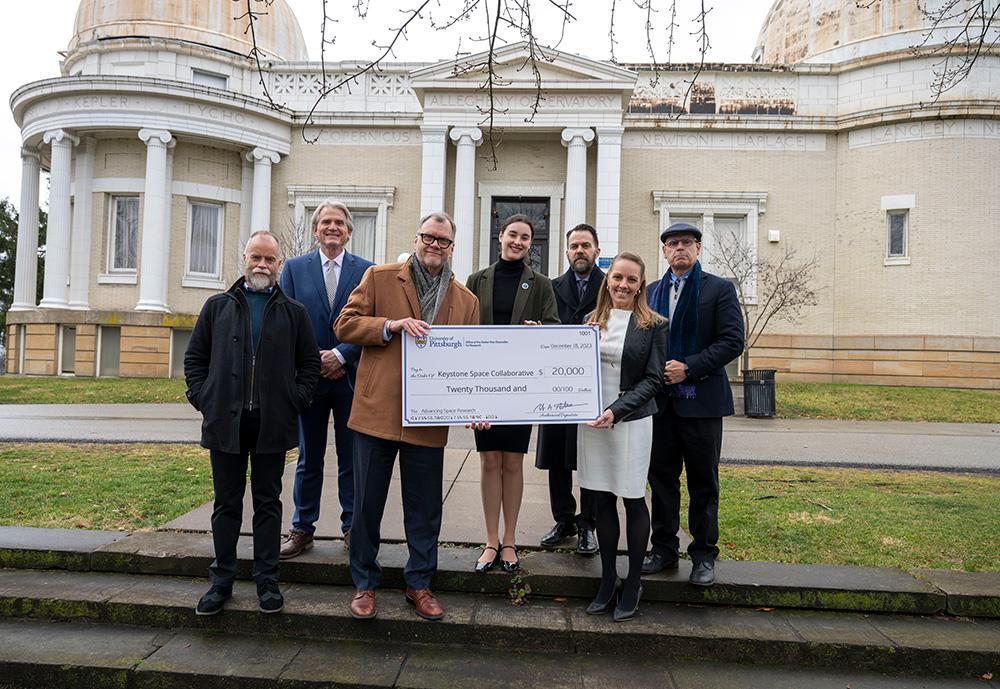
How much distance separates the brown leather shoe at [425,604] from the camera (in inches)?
155

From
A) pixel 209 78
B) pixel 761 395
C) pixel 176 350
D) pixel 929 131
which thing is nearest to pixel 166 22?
pixel 209 78

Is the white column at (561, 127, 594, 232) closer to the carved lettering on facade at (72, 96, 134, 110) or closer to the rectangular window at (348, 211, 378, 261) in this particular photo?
the rectangular window at (348, 211, 378, 261)

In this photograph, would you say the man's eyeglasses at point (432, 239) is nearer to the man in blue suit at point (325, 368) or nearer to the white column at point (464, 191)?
the man in blue suit at point (325, 368)

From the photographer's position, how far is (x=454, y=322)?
426 cm

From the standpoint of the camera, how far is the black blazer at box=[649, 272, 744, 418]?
4.29 m

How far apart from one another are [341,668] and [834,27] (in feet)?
101

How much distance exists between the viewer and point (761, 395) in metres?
14.8

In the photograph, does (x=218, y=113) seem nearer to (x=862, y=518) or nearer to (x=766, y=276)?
(x=766, y=276)

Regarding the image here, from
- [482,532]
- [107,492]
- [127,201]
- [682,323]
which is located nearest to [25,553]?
[107,492]

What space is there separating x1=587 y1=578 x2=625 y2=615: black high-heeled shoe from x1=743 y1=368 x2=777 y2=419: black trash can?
38.3ft

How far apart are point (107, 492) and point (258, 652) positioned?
3425 millimetres

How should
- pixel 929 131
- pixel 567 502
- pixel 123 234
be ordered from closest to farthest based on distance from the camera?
pixel 567 502 < pixel 929 131 < pixel 123 234

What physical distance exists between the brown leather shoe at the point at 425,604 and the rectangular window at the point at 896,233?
24787mm

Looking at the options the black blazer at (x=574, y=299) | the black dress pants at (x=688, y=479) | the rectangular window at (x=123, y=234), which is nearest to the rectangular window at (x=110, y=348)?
the rectangular window at (x=123, y=234)
